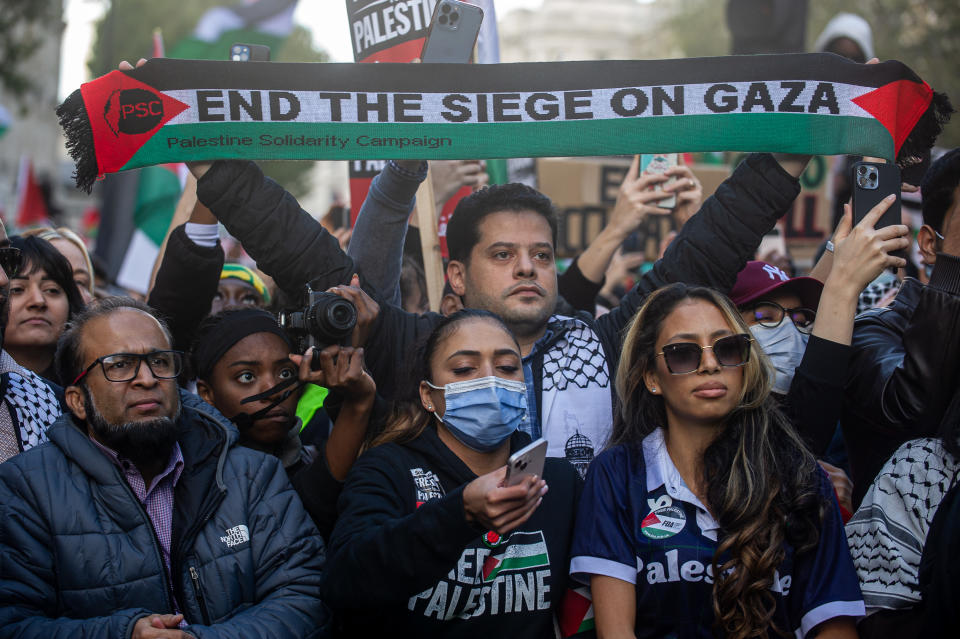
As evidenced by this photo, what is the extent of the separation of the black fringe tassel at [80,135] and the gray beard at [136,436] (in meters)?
0.78

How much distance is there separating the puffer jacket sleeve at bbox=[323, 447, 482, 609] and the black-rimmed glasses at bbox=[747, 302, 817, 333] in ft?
5.46

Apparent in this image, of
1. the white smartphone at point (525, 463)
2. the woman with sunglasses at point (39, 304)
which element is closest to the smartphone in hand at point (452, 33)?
the white smartphone at point (525, 463)

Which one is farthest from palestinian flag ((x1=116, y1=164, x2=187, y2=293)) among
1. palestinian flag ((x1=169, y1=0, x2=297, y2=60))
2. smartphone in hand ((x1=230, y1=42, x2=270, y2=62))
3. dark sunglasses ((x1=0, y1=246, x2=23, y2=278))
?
dark sunglasses ((x1=0, y1=246, x2=23, y2=278))

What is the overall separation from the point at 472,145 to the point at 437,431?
108 cm

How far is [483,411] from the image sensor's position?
3076 mm

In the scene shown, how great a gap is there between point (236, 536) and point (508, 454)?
0.90m

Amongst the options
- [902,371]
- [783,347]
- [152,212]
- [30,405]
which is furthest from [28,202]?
[902,371]

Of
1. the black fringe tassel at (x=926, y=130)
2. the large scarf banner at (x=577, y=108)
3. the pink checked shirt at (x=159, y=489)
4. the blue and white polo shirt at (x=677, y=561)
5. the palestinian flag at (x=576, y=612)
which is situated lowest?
the palestinian flag at (x=576, y=612)

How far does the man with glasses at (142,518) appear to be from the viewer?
2.78 meters

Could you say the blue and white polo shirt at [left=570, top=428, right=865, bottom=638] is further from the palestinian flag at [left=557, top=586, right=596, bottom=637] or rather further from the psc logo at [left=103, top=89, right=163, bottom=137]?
the psc logo at [left=103, top=89, right=163, bottom=137]

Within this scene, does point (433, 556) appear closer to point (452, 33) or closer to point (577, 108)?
point (577, 108)

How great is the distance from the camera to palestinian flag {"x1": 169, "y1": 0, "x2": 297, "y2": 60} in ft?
21.7

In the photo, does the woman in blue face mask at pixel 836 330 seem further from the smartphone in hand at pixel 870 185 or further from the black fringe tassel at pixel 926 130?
the black fringe tassel at pixel 926 130

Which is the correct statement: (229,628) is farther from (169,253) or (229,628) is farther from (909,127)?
(909,127)
